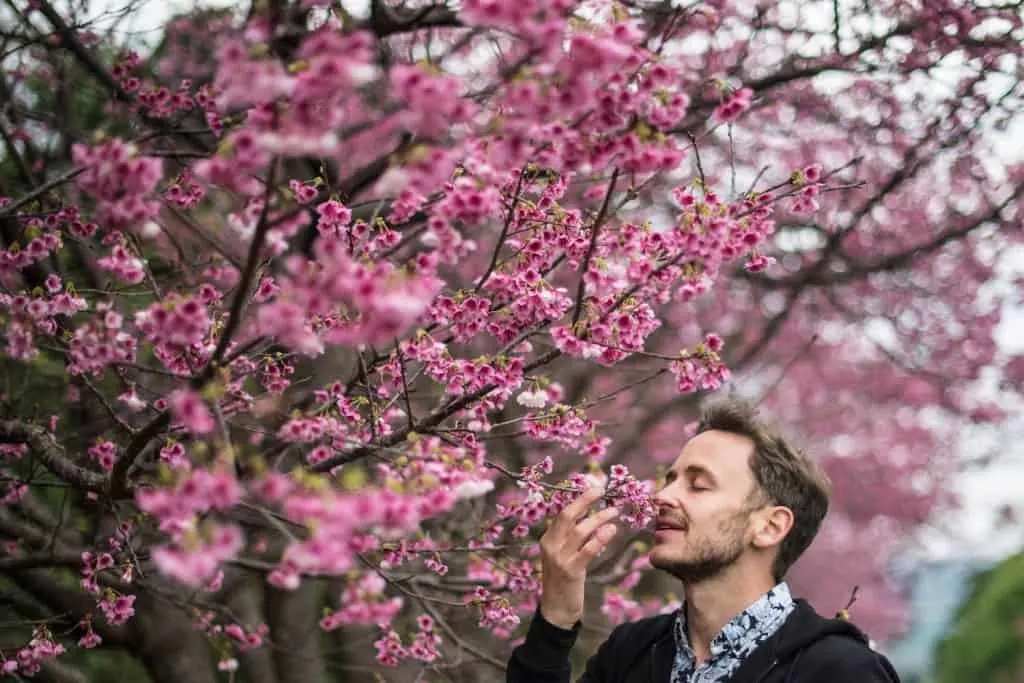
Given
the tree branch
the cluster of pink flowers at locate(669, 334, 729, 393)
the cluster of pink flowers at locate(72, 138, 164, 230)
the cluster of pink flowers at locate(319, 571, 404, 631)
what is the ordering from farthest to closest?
the cluster of pink flowers at locate(669, 334, 729, 393)
the tree branch
the cluster of pink flowers at locate(72, 138, 164, 230)
the cluster of pink flowers at locate(319, 571, 404, 631)

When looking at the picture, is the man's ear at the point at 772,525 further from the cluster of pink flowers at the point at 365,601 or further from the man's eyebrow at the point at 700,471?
the cluster of pink flowers at the point at 365,601

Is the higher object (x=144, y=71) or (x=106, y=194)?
(x=144, y=71)

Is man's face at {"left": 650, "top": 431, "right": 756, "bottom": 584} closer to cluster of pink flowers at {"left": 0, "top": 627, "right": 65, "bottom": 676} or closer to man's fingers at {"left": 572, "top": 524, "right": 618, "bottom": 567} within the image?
man's fingers at {"left": 572, "top": 524, "right": 618, "bottom": 567}

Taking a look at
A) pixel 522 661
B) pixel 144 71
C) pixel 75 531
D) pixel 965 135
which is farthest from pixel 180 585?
pixel 965 135

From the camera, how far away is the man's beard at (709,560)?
2732mm

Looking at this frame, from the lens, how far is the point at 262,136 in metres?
1.66

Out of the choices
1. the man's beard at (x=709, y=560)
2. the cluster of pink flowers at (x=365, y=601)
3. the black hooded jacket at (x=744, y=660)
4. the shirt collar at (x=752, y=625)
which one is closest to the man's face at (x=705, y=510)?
the man's beard at (x=709, y=560)

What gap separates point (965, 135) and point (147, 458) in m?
4.96

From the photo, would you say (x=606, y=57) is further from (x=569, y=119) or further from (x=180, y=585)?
(x=180, y=585)

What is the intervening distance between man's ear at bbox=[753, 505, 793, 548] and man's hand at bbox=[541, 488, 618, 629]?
464mm

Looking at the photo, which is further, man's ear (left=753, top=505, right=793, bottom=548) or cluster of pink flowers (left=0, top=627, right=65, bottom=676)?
cluster of pink flowers (left=0, top=627, right=65, bottom=676)

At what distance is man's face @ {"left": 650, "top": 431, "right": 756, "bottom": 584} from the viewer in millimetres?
2742

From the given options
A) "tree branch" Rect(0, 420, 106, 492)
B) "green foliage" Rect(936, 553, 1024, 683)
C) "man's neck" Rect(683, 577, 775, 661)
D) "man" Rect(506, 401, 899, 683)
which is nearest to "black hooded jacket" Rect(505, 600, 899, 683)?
"man" Rect(506, 401, 899, 683)

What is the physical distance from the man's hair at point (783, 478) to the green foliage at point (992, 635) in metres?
16.0
